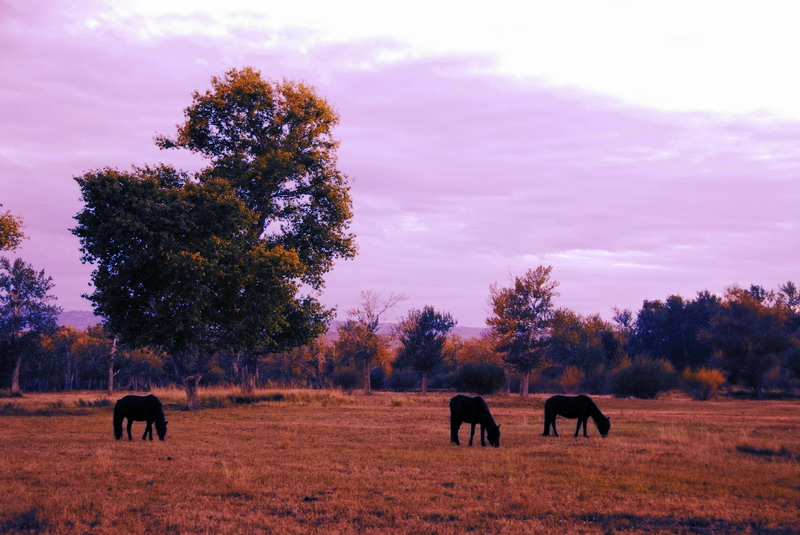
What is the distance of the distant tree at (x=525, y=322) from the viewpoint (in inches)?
2336

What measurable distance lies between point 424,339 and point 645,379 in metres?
23.9

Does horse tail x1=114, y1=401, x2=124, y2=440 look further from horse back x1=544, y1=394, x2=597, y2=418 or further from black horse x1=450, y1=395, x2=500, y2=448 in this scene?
horse back x1=544, y1=394, x2=597, y2=418

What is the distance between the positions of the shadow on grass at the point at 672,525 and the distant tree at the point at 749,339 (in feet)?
188

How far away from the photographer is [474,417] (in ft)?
67.9

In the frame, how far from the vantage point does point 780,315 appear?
64.8 metres

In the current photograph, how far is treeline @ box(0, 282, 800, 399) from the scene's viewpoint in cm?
6124

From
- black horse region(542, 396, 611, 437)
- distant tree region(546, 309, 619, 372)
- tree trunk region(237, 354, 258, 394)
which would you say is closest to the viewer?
black horse region(542, 396, 611, 437)

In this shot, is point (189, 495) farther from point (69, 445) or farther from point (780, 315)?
point (780, 315)

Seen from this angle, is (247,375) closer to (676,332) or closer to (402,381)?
(402,381)

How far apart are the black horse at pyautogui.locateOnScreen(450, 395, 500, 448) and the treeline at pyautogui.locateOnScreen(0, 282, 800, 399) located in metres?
22.2

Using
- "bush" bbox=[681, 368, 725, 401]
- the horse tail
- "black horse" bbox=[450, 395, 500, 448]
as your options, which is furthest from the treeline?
"black horse" bbox=[450, 395, 500, 448]

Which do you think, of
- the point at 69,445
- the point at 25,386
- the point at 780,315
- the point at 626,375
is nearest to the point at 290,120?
the point at 69,445

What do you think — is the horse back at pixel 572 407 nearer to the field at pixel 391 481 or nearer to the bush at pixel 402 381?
the field at pixel 391 481

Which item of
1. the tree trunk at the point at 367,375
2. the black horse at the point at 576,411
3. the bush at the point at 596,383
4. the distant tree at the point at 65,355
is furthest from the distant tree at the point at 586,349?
the distant tree at the point at 65,355
